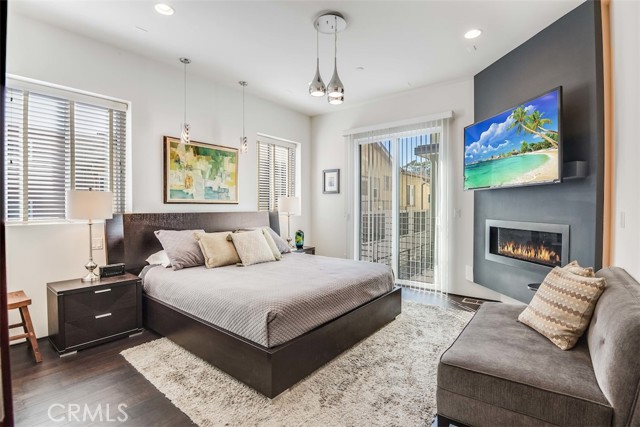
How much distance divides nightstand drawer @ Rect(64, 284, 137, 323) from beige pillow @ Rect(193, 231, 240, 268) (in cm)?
71

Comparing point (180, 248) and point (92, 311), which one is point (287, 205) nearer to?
point (180, 248)

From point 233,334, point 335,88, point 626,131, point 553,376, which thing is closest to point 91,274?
point 233,334

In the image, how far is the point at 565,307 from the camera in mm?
1720

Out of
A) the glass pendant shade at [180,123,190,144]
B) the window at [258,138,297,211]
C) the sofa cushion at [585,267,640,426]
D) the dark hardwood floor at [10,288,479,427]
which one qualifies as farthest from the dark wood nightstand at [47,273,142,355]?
the sofa cushion at [585,267,640,426]

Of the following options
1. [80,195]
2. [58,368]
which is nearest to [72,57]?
[80,195]

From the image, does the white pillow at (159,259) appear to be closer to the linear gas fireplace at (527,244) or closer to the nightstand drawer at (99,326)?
the nightstand drawer at (99,326)

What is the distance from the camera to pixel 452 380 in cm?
151

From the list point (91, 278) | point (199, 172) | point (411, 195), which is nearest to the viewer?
point (91, 278)

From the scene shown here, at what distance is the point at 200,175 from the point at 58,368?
2404mm

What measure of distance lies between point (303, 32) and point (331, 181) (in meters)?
2.84

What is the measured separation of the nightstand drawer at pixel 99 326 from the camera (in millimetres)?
2534

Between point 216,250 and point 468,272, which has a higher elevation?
point 216,250

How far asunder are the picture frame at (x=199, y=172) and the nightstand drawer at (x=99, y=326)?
1.38 m
